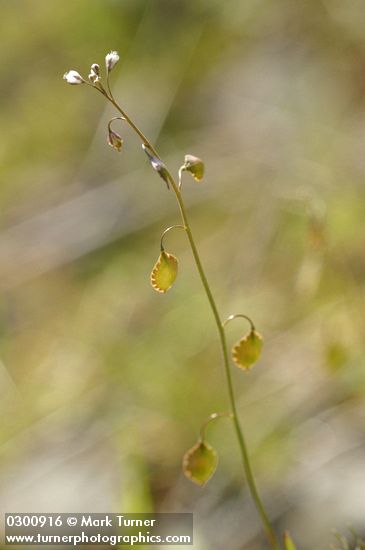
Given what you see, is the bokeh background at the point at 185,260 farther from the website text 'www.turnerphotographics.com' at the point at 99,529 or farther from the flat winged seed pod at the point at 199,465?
the flat winged seed pod at the point at 199,465

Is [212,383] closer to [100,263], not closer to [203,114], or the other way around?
[100,263]

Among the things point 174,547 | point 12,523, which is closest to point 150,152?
point 174,547

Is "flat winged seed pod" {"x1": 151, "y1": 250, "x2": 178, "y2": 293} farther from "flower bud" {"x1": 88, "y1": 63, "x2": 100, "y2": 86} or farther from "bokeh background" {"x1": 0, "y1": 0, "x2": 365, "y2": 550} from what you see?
"bokeh background" {"x1": 0, "y1": 0, "x2": 365, "y2": 550}

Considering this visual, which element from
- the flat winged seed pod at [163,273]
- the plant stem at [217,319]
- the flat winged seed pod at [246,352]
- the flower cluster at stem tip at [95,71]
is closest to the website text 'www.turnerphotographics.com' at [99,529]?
the plant stem at [217,319]

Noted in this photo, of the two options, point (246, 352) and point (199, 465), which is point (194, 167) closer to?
point (246, 352)

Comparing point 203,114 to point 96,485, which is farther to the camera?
point 203,114

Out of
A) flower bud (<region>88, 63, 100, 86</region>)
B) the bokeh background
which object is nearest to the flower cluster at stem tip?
flower bud (<region>88, 63, 100, 86</region>)
